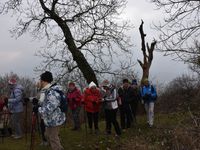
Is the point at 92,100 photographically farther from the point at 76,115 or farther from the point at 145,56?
the point at 145,56

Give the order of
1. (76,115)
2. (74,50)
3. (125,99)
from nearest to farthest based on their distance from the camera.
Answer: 1. (125,99)
2. (76,115)
3. (74,50)

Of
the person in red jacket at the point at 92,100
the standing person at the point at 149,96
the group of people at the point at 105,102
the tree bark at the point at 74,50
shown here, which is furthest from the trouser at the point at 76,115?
the tree bark at the point at 74,50

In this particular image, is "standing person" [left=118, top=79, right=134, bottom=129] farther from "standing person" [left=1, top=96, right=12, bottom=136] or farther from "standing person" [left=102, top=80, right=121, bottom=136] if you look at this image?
"standing person" [left=1, top=96, right=12, bottom=136]

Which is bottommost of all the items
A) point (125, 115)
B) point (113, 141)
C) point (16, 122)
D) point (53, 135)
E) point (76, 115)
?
point (113, 141)

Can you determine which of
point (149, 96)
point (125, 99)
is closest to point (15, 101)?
point (125, 99)

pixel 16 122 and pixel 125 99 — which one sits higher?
pixel 125 99

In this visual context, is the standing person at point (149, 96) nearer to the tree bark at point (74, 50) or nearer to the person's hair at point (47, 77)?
the person's hair at point (47, 77)

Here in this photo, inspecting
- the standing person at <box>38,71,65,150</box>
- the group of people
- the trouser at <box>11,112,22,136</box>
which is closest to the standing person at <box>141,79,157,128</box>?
the group of people

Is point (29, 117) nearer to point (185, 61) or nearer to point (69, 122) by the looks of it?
point (69, 122)

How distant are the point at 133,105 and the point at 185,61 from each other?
9.05 ft

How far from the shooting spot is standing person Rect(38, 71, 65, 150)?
10578 mm

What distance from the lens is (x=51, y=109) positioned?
10570mm

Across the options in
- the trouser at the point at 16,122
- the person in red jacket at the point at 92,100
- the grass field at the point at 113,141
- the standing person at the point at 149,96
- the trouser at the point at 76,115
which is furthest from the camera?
the trouser at the point at 76,115

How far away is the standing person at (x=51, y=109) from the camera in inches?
416
